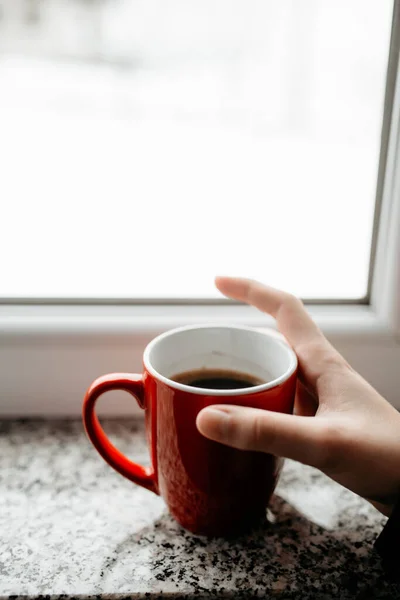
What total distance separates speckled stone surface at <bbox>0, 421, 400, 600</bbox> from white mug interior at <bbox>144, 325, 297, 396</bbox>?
0.41 feet

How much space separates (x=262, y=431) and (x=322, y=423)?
5 centimetres

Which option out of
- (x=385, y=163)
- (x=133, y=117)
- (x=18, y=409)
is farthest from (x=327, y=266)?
(x=18, y=409)

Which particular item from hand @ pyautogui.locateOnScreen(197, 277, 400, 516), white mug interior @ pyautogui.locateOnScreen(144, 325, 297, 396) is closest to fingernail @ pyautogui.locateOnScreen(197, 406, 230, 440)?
hand @ pyautogui.locateOnScreen(197, 277, 400, 516)

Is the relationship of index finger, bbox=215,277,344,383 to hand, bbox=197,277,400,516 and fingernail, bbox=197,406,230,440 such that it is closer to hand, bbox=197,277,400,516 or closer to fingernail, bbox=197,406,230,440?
hand, bbox=197,277,400,516

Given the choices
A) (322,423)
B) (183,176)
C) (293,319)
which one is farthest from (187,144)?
(322,423)

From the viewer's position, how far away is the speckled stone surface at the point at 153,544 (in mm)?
419

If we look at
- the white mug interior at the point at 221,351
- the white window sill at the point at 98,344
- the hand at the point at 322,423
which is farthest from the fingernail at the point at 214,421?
the white window sill at the point at 98,344

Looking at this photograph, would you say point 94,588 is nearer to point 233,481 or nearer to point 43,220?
point 233,481

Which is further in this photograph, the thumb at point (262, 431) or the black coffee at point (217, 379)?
the black coffee at point (217, 379)

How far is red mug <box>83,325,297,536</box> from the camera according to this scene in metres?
0.39

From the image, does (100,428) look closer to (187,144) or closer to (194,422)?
(194,422)

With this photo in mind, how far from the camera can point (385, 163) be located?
558mm

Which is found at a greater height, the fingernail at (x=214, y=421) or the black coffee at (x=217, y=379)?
the fingernail at (x=214, y=421)

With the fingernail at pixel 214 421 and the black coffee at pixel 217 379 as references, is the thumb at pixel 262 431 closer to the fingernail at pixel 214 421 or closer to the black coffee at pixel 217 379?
the fingernail at pixel 214 421
